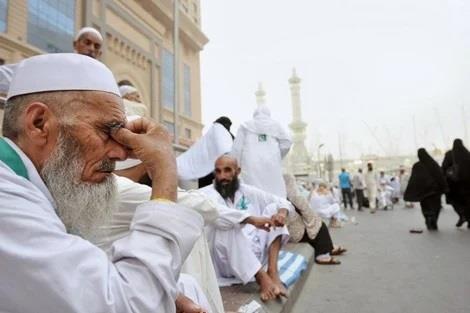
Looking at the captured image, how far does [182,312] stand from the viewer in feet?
3.93

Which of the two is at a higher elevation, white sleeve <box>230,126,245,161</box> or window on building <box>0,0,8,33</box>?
window on building <box>0,0,8,33</box>

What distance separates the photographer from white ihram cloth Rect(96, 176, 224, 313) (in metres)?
1.48

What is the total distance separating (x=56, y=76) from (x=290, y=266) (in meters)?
3.13

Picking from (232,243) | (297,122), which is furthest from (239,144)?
(297,122)

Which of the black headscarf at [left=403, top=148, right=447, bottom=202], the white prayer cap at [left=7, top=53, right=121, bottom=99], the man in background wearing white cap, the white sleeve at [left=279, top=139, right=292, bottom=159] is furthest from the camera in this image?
the black headscarf at [left=403, top=148, right=447, bottom=202]

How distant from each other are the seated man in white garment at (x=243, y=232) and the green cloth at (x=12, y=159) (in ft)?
5.51

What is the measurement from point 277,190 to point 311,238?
73 cm

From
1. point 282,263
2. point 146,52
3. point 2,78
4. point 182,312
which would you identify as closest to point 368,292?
point 282,263

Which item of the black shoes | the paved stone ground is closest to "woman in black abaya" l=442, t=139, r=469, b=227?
the black shoes

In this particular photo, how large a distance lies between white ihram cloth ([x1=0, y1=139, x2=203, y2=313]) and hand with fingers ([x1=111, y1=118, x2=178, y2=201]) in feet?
0.22

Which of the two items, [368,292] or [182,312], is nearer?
[182,312]

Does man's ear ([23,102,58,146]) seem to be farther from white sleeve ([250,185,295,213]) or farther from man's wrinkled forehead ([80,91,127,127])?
white sleeve ([250,185,295,213])

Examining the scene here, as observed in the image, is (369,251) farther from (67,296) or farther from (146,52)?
(146,52)

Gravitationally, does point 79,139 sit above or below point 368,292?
above
